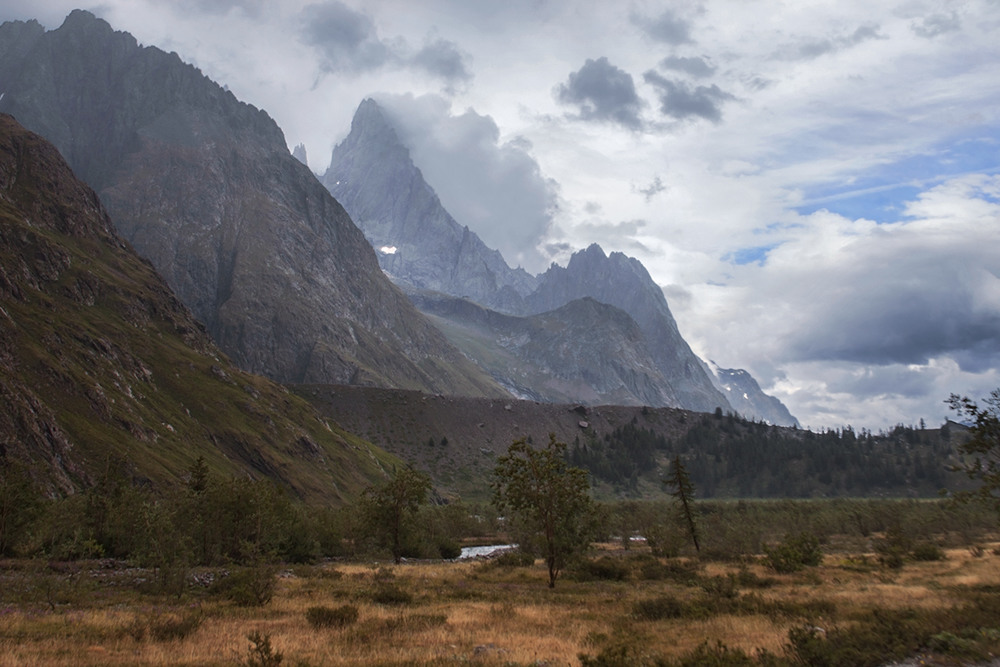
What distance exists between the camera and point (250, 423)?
163125 mm

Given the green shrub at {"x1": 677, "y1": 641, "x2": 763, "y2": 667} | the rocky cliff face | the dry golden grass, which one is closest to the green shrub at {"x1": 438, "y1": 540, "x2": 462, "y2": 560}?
the dry golden grass

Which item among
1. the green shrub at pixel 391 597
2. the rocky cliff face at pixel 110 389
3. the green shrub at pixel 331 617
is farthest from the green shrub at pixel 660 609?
the rocky cliff face at pixel 110 389

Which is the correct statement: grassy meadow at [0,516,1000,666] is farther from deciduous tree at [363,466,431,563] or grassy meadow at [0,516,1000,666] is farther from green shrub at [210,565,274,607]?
deciduous tree at [363,466,431,563]

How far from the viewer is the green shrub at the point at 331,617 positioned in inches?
992

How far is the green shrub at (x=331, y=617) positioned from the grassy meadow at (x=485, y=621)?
60 millimetres

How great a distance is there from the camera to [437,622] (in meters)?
26.4

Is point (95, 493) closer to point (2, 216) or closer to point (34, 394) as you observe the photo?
point (34, 394)

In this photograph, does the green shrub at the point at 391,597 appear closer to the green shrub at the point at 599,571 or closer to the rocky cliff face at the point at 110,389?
the green shrub at the point at 599,571

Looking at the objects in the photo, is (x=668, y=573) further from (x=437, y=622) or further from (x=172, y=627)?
(x=172, y=627)

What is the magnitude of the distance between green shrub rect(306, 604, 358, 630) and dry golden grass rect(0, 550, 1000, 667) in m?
0.41

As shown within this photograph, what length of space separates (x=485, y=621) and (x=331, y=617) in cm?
653

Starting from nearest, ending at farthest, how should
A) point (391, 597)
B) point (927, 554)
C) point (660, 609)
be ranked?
1. point (660, 609)
2. point (391, 597)
3. point (927, 554)

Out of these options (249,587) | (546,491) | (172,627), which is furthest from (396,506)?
(172,627)

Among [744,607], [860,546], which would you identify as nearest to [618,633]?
[744,607]
